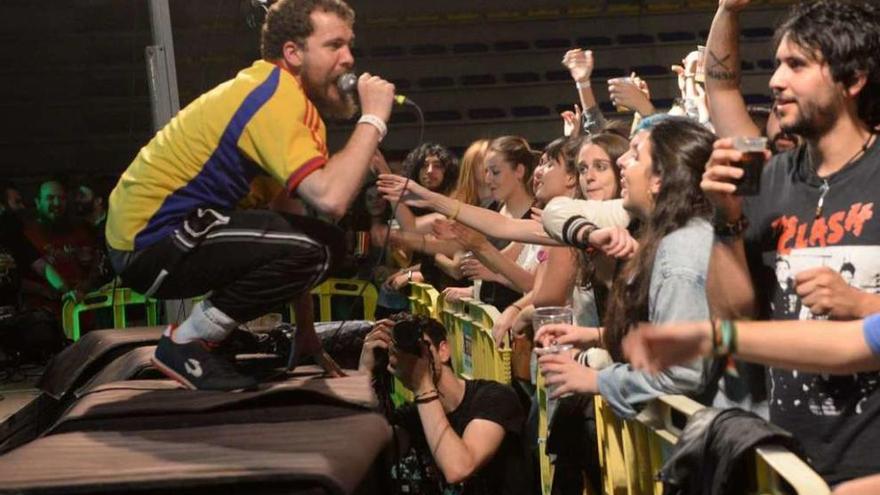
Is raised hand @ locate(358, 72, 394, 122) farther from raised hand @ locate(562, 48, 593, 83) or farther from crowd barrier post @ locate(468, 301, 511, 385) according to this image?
raised hand @ locate(562, 48, 593, 83)

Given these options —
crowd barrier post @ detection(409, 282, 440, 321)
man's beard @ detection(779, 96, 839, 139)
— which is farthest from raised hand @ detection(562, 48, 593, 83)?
man's beard @ detection(779, 96, 839, 139)

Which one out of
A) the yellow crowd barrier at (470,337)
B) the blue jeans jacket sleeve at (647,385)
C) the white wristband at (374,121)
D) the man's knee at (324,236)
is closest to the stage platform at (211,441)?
the man's knee at (324,236)

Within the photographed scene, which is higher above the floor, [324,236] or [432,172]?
[324,236]

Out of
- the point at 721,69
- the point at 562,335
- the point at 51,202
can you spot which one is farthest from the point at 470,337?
the point at 51,202

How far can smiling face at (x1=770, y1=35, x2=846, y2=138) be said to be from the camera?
2500 mm

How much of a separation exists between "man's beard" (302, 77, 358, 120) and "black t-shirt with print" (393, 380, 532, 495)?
105cm

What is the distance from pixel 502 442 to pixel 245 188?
3.98ft

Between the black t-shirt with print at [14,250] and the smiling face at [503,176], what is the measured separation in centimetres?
447

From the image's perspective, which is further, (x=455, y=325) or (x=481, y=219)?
(x=455, y=325)

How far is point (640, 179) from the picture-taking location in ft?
9.75

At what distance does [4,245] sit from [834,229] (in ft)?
24.8

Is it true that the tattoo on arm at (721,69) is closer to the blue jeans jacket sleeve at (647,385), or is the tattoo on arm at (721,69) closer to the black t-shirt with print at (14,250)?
the blue jeans jacket sleeve at (647,385)

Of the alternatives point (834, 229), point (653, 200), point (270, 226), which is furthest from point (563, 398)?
point (834, 229)

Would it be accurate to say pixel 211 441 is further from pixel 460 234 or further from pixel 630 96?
pixel 630 96
